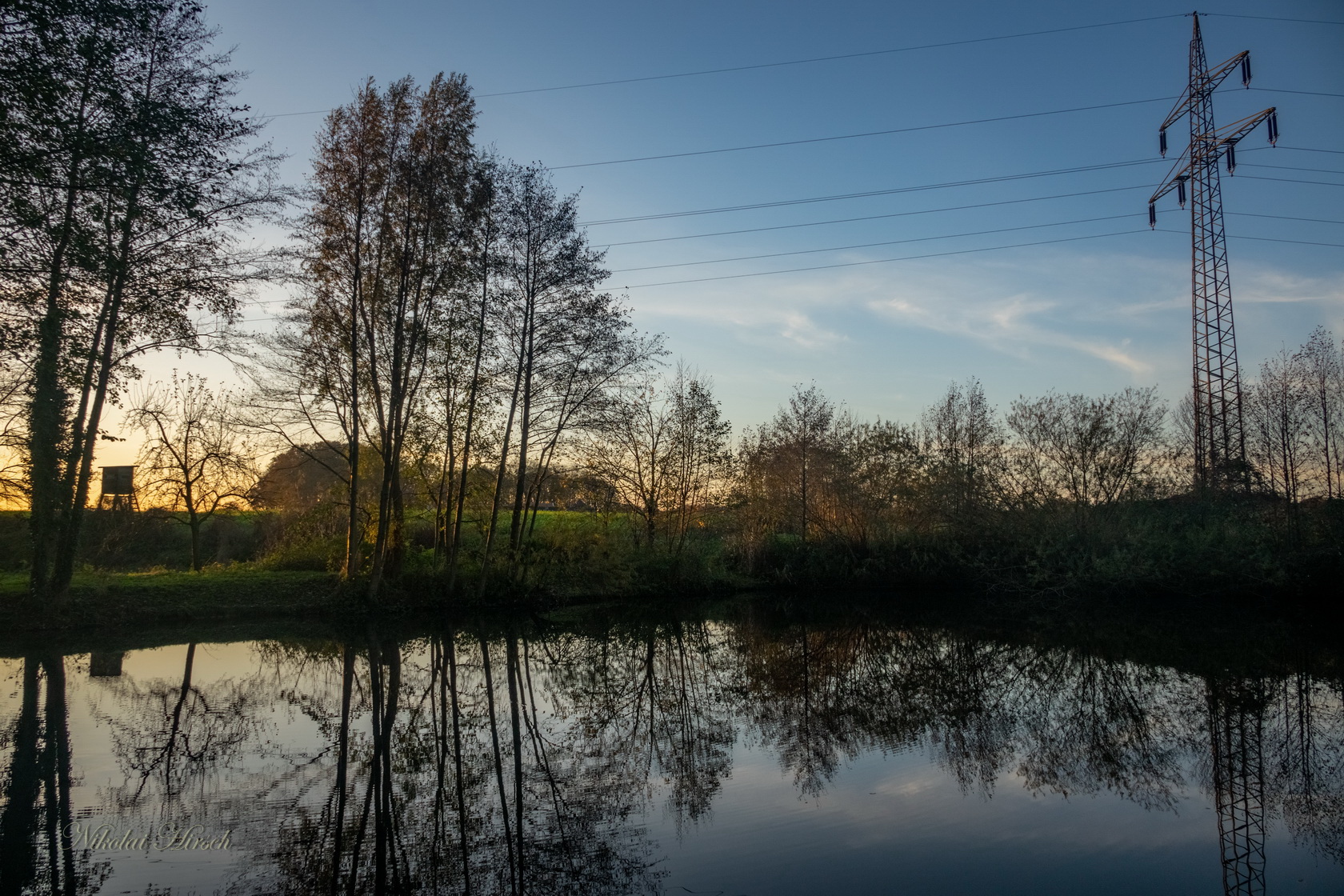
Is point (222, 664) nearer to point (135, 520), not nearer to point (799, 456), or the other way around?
point (135, 520)

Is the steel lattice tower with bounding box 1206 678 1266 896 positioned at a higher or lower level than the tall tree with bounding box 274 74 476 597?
lower

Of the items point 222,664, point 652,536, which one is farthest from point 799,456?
point 222,664

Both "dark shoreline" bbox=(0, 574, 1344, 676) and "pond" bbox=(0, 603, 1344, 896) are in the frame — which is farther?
"dark shoreline" bbox=(0, 574, 1344, 676)

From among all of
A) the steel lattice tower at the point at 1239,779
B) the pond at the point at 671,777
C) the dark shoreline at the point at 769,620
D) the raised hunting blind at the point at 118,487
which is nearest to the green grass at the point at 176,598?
the dark shoreline at the point at 769,620

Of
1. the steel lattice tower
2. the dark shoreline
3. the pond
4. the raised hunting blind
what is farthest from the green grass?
the steel lattice tower

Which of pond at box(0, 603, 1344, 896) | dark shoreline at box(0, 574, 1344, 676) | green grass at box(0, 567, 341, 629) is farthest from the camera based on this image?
green grass at box(0, 567, 341, 629)

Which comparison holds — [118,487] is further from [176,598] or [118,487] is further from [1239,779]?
[1239,779]

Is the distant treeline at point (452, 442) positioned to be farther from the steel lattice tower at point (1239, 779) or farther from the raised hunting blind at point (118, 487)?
the steel lattice tower at point (1239, 779)

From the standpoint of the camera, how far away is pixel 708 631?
49.5 ft

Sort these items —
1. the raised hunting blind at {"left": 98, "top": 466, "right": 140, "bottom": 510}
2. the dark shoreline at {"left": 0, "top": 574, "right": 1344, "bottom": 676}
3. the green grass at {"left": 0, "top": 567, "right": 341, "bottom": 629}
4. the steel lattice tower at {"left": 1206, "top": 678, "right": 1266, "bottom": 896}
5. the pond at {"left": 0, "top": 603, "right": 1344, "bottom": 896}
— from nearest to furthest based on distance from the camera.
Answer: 1. the pond at {"left": 0, "top": 603, "right": 1344, "bottom": 896}
2. the steel lattice tower at {"left": 1206, "top": 678, "right": 1266, "bottom": 896}
3. the dark shoreline at {"left": 0, "top": 574, "right": 1344, "bottom": 676}
4. the green grass at {"left": 0, "top": 567, "right": 341, "bottom": 629}
5. the raised hunting blind at {"left": 98, "top": 466, "right": 140, "bottom": 510}

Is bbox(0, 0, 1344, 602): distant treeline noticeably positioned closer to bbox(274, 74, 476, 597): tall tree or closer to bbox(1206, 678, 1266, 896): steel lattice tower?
bbox(274, 74, 476, 597): tall tree

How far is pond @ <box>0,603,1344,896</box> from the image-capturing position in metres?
4.29

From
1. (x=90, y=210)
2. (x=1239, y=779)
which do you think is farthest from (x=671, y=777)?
(x=90, y=210)

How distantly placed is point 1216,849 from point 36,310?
553 inches
